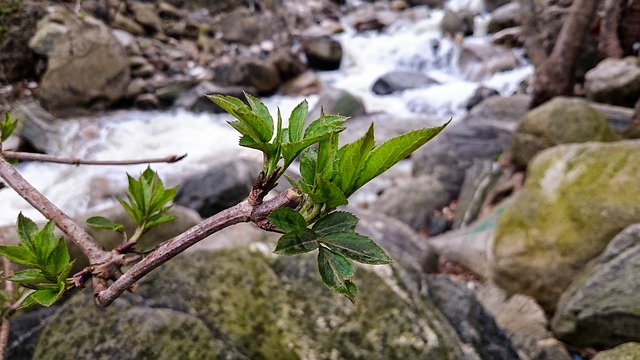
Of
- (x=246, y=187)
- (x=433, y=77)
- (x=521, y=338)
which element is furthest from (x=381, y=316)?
(x=433, y=77)

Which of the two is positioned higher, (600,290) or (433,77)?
(600,290)

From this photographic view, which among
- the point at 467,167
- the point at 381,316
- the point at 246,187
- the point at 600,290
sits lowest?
the point at 467,167

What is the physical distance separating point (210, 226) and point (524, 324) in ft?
11.4

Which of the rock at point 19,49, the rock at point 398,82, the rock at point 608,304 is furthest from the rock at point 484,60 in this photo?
the rock at point 19,49

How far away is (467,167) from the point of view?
7898 millimetres

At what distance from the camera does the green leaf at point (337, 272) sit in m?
0.72

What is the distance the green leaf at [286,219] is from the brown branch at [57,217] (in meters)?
0.44

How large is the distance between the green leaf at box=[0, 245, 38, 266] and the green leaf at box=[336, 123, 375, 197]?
0.71 meters

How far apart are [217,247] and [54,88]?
1024 cm

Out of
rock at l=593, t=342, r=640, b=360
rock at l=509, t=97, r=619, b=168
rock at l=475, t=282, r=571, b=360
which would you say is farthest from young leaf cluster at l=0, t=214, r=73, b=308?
rock at l=509, t=97, r=619, b=168

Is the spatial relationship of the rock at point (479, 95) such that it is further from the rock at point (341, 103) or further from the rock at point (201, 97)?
the rock at point (201, 97)

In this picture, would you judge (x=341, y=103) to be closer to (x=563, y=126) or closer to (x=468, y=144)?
(x=468, y=144)

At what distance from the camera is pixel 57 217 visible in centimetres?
91

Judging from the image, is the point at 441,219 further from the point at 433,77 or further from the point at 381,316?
the point at 433,77
